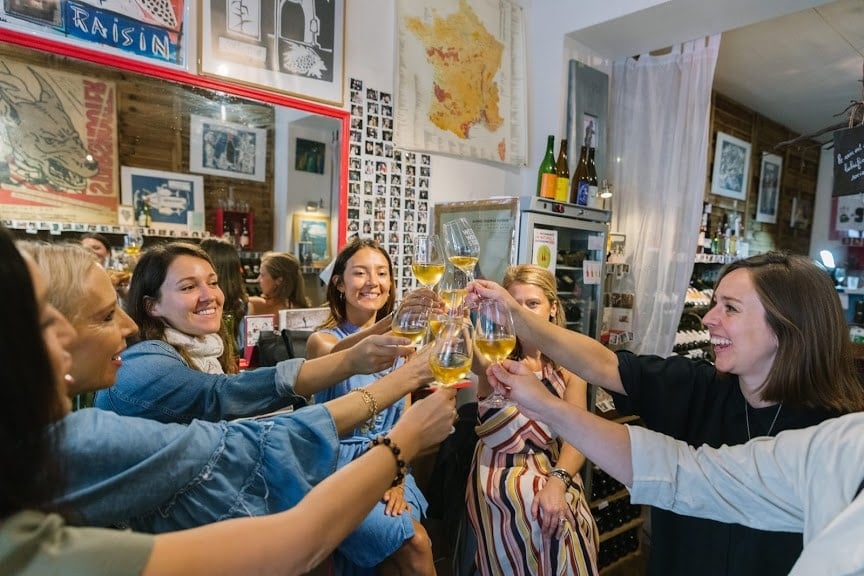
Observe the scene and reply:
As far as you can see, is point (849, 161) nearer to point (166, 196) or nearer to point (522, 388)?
point (522, 388)

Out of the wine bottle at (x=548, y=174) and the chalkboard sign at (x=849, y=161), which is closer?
the chalkboard sign at (x=849, y=161)

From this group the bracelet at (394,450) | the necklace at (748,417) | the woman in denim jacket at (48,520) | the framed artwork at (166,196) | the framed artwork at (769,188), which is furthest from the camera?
the framed artwork at (769,188)

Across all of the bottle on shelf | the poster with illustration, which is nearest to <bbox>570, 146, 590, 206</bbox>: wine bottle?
the bottle on shelf

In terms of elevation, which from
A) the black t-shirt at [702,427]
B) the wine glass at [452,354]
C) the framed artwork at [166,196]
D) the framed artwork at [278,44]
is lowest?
the black t-shirt at [702,427]

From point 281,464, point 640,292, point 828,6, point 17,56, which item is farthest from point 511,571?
point 828,6

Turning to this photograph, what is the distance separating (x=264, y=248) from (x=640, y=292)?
2.72 m

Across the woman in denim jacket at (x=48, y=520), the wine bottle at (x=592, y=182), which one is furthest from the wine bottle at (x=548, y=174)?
the woman in denim jacket at (x=48, y=520)

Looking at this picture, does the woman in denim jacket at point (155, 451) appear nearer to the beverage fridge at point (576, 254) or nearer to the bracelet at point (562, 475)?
the bracelet at point (562, 475)

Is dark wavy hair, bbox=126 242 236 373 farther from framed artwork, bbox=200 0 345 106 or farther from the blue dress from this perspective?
framed artwork, bbox=200 0 345 106

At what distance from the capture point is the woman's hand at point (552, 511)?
5.91 feet

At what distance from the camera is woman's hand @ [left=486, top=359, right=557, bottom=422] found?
120 centimetres

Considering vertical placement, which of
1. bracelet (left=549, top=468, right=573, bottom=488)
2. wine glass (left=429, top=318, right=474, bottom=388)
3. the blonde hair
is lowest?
bracelet (left=549, top=468, right=573, bottom=488)

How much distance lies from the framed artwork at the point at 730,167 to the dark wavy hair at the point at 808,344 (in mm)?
4375

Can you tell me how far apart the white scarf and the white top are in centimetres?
139
